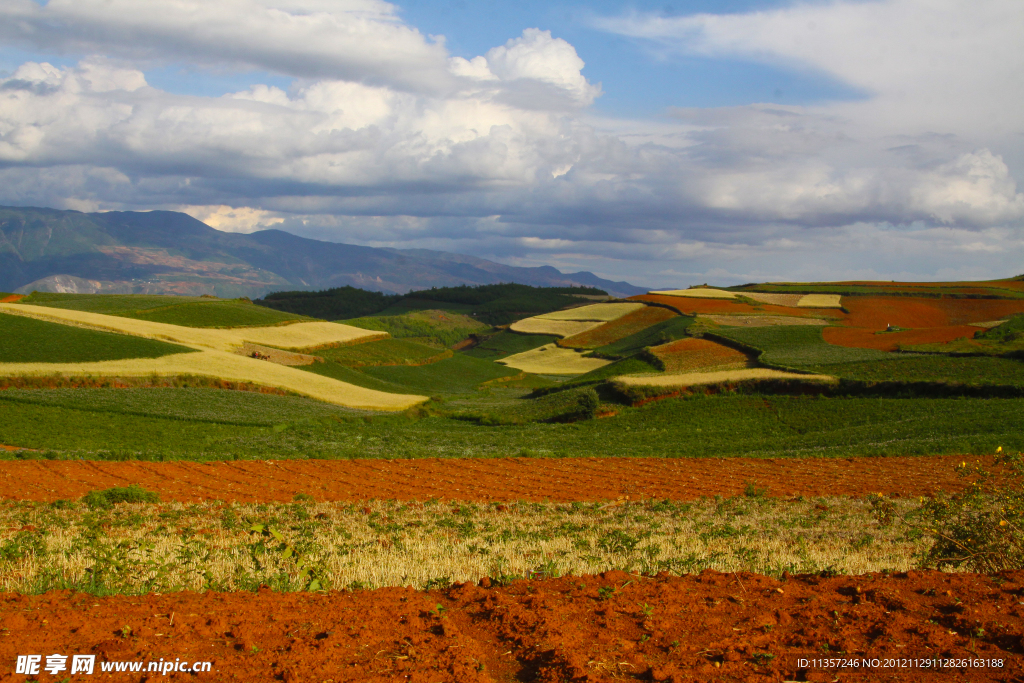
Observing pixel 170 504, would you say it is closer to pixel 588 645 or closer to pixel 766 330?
pixel 588 645

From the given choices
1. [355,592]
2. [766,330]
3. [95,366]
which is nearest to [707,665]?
[355,592]

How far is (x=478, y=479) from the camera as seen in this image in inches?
835

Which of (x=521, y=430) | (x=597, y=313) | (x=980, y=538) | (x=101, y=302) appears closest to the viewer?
(x=980, y=538)

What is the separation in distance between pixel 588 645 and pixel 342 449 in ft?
74.2

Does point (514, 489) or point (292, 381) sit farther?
point (292, 381)

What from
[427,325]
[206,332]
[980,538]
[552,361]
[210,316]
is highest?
[980,538]

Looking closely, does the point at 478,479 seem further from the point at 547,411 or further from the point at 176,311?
the point at 176,311

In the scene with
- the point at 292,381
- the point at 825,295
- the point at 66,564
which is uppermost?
the point at 825,295

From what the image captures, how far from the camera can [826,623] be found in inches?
287

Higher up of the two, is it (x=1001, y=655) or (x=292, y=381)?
(x=1001, y=655)

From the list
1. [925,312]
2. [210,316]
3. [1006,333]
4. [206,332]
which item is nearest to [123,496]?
[206,332]

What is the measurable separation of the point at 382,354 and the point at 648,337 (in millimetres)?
34880

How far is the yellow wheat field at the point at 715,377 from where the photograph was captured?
4110 cm

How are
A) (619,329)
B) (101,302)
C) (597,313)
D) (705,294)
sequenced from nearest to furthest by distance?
(101,302) < (619,329) < (705,294) < (597,313)
